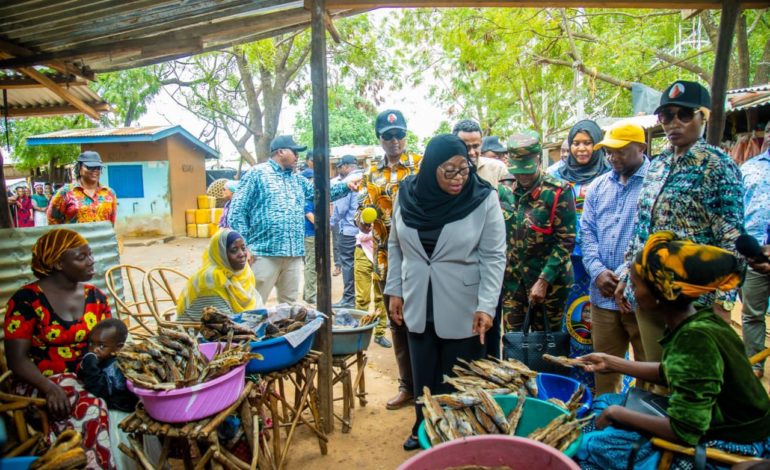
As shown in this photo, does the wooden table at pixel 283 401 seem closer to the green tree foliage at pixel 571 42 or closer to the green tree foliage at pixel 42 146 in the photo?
the green tree foliage at pixel 571 42

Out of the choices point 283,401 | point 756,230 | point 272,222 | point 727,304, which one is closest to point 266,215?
point 272,222

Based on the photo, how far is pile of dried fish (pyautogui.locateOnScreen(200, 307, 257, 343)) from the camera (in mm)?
2779

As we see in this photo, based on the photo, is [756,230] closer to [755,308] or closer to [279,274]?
[755,308]

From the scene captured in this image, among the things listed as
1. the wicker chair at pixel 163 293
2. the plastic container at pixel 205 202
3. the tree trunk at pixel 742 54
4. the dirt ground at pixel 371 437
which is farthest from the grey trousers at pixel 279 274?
the plastic container at pixel 205 202

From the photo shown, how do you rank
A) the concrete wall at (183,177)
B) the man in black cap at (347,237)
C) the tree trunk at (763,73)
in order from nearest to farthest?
the man in black cap at (347,237) → the tree trunk at (763,73) → the concrete wall at (183,177)

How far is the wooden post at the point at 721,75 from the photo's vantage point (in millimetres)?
3178

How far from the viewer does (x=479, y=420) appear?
2232mm

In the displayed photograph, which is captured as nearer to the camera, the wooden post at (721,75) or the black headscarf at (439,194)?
A: the black headscarf at (439,194)

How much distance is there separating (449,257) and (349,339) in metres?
1.16

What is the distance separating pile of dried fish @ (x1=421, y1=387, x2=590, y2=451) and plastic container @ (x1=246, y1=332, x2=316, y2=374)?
0.86 meters

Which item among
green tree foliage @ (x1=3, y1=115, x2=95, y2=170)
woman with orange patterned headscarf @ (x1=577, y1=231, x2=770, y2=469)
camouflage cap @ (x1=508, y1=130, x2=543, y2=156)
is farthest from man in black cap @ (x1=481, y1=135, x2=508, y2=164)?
green tree foliage @ (x1=3, y1=115, x2=95, y2=170)

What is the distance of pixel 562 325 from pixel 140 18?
386 centimetres

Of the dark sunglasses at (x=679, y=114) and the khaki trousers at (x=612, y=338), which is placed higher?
the dark sunglasses at (x=679, y=114)

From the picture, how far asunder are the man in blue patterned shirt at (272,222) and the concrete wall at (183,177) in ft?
40.4
